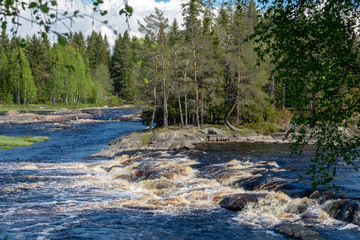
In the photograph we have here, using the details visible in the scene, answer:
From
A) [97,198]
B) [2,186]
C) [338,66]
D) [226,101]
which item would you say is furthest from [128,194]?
[226,101]

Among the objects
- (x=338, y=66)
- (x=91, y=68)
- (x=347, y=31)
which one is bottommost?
(x=338, y=66)

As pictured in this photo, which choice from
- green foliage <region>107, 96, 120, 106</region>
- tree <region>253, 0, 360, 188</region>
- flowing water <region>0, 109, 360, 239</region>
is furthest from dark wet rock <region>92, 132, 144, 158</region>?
green foliage <region>107, 96, 120, 106</region>

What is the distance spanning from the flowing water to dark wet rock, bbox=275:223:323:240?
0.33 m

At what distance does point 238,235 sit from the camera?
10.5m

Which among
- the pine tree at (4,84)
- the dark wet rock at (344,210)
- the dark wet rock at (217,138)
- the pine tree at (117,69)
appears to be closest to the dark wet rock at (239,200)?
the dark wet rock at (344,210)

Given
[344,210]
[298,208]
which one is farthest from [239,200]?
[344,210]

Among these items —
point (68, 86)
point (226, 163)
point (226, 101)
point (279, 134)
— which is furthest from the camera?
point (68, 86)

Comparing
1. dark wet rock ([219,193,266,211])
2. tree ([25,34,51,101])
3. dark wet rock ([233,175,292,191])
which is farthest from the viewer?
tree ([25,34,51,101])

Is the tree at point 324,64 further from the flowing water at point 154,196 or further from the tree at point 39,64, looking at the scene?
the tree at point 39,64

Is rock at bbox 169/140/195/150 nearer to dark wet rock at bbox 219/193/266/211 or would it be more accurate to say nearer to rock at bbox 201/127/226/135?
rock at bbox 201/127/226/135

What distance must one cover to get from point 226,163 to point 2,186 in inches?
498

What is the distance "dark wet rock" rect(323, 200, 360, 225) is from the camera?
11.2m

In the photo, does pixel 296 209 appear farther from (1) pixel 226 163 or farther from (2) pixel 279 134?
(2) pixel 279 134

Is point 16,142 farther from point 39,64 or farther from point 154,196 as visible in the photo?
point 39,64
